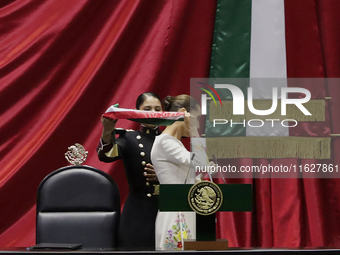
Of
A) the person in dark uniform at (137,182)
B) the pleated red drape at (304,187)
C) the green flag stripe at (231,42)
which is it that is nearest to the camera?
the person in dark uniform at (137,182)

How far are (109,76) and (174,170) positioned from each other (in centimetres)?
126

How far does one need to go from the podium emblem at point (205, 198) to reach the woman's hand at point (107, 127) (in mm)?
548

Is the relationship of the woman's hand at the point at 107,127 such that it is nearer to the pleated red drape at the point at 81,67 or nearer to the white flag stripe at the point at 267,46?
the pleated red drape at the point at 81,67

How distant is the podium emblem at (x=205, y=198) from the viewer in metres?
1.08

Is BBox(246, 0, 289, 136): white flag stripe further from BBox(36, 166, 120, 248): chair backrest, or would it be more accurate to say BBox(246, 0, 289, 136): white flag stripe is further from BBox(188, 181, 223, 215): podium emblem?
BBox(188, 181, 223, 215): podium emblem

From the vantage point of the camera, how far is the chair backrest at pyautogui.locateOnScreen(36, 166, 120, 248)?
1539mm

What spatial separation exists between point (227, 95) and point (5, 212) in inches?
58.8

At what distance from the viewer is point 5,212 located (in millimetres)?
2391

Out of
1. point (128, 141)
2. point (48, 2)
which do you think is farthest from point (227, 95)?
point (48, 2)

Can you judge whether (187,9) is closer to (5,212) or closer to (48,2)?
(48,2)

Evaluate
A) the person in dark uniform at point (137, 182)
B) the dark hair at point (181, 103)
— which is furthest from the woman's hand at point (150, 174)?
the dark hair at point (181, 103)

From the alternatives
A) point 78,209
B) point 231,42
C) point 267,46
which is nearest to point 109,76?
point 231,42

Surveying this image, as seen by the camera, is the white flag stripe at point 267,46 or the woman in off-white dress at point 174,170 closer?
the woman in off-white dress at point 174,170

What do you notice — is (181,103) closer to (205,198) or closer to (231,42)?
(205,198)
